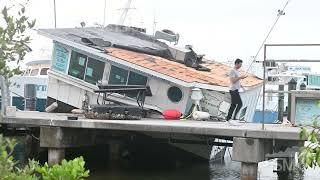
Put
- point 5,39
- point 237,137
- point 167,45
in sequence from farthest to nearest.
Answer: point 167,45 → point 237,137 → point 5,39

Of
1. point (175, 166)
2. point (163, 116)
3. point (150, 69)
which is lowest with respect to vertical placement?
point (175, 166)

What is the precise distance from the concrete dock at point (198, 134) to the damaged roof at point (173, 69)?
2.13m

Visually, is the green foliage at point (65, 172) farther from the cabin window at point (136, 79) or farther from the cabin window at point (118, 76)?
the cabin window at point (118, 76)

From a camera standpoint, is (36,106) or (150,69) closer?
(150,69)

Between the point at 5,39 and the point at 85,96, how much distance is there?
14.5 metres

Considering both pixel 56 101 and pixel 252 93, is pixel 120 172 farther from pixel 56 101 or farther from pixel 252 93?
pixel 252 93

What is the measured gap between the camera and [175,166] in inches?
758

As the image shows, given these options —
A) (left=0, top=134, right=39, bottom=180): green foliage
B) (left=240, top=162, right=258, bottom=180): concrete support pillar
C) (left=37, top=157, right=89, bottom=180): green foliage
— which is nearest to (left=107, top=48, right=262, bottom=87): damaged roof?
(left=240, top=162, right=258, bottom=180): concrete support pillar

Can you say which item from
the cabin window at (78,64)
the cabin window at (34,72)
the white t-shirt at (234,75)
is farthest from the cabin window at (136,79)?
the cabin window at (34,72)

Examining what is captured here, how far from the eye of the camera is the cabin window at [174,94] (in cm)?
1800

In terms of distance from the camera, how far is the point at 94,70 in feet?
62.8

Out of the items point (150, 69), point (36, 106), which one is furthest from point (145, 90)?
point (36, 106)

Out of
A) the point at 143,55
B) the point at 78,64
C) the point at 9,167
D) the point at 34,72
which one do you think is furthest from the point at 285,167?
the point at 34,72

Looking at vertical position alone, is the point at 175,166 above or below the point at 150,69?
below
